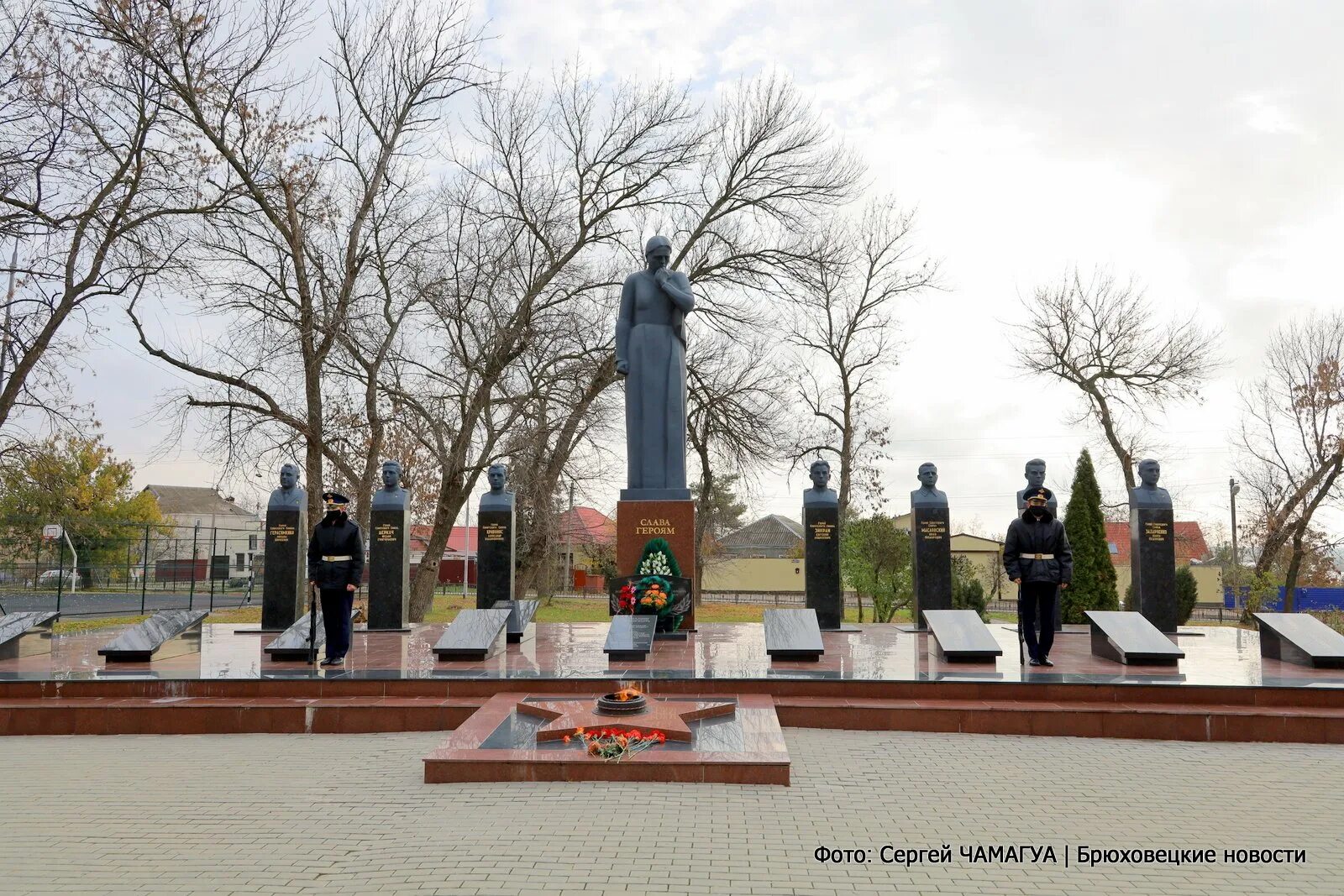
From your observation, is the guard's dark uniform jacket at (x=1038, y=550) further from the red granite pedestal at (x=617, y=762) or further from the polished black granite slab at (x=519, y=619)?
the polished black granite slab at (x=519, y=619)

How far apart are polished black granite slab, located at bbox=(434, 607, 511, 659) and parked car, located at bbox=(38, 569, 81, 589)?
45.5 feet

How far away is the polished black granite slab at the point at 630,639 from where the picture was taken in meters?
8.49

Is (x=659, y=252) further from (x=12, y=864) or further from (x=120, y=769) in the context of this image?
(x=12, y=864)

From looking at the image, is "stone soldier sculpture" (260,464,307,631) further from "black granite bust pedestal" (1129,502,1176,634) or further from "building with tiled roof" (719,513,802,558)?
"building with tiled roof" (719,513,802,558)

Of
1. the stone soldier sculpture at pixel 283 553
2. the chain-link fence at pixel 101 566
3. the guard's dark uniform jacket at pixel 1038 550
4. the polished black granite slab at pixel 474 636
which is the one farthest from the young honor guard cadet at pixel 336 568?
the chain-link fence at pixel 101 566

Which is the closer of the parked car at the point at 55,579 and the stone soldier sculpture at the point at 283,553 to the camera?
the stone soldier sculpture at the point at 283,553

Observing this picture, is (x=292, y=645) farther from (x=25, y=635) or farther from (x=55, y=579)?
(x=55, y=579)

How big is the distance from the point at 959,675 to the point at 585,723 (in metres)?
3.43

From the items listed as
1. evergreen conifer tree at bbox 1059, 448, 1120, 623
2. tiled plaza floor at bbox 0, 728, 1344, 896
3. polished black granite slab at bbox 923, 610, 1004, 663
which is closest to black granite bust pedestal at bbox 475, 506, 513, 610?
polished black granite slab at bbox 923, 610, 1004, 663

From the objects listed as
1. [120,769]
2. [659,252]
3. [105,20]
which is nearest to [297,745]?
[120,769]

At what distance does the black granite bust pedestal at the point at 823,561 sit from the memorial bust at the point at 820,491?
62mm

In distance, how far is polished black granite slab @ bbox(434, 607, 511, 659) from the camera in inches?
346

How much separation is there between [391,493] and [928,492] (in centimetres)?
688

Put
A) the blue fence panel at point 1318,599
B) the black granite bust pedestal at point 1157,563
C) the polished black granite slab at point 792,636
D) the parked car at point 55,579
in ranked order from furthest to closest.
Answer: the blue fence panel at point 1318,599 → the parked car at point 55,579 → the black granite bust pedestal at point 1157,563 → the polished black granite slab at point 792,636
